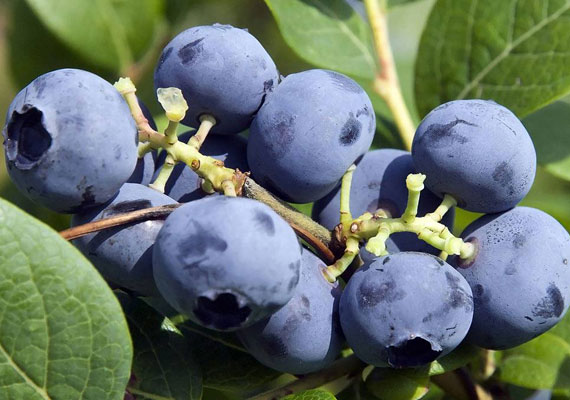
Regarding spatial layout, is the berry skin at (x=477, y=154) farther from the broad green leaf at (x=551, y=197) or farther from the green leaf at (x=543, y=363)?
the broad green leaf at (x=551, y=197)

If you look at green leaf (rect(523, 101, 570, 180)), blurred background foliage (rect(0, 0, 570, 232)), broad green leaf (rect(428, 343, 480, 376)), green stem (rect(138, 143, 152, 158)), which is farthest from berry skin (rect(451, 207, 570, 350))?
blurred background foliage (rect(0, 0, 570, 232))

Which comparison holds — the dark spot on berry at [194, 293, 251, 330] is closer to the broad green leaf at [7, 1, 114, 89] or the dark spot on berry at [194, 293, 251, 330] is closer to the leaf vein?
the leaf vein

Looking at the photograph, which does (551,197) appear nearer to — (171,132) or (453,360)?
(453,360)

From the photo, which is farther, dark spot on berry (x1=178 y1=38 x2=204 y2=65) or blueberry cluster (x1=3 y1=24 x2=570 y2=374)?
dark spot on berry (x1=178 y1=38 x2=204 y2=65)

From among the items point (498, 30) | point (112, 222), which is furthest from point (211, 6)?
point (112, 222)

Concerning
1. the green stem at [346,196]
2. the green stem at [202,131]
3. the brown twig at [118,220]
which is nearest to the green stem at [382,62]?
the green stem at [346,196]

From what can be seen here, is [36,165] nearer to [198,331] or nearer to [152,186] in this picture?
[152,186]

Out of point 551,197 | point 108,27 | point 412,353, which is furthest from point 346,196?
point 108,27
